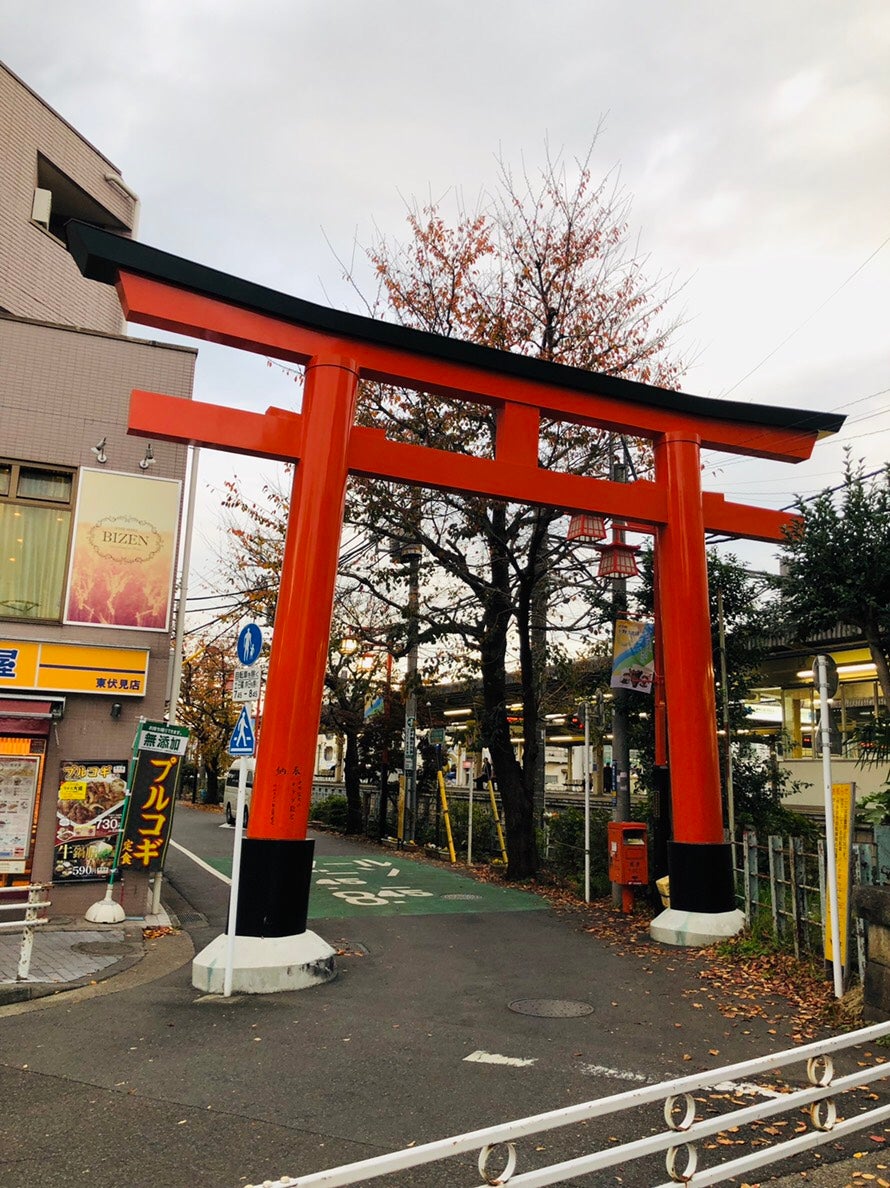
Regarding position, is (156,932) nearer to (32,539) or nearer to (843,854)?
(32,539)

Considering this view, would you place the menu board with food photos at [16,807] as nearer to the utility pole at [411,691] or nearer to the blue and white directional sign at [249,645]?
the blue and white directional sign at [249,645]

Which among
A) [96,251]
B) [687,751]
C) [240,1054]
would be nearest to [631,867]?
[687,751]

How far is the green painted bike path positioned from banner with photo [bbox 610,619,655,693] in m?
3.81

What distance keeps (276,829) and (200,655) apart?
31145 mm

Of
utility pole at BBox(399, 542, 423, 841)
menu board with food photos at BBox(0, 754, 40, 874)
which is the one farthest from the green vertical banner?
utility pole at BBox(399, 542, 423, 841)

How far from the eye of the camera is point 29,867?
10.9 m

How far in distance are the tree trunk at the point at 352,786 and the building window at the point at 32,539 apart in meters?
14.5

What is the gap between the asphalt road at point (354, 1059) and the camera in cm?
454

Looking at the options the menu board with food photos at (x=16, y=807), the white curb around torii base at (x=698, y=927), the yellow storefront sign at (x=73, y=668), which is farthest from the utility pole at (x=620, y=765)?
the menu board with food photos at (x=16, y=807)

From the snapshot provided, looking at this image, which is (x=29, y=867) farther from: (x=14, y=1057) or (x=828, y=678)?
(x=828, y=678)

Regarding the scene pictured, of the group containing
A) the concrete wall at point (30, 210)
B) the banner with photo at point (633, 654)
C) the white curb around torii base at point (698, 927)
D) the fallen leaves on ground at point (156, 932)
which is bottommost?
the fallen leaves on ground at point (156, 932)

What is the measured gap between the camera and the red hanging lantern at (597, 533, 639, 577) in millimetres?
12391

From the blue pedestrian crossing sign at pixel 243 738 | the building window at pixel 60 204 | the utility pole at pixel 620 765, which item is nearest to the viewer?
the blue pedestrian crossing sign at pixel 243 738

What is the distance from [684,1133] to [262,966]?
534 centimetres
